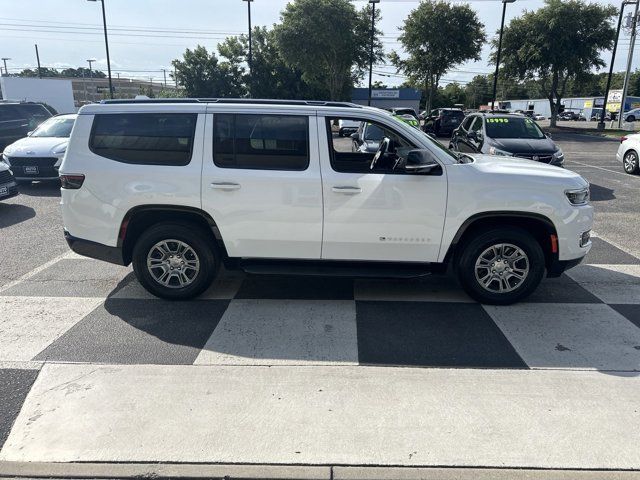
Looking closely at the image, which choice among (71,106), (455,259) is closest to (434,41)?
(71,106)

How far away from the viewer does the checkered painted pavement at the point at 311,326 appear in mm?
3887

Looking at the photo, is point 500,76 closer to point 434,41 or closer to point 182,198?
point 434,41

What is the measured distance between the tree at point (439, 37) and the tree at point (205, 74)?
15713mm

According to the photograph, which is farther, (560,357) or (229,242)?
(229,242)

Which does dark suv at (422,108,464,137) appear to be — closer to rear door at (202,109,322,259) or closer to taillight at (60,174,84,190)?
rear door at (202,109,322,259)

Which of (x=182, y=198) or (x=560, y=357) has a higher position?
(x=182, y=198)

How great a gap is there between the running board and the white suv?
1 centimetres

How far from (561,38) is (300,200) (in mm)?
34452

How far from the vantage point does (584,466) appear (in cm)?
274

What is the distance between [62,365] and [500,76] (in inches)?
1529

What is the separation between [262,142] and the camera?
4.68m

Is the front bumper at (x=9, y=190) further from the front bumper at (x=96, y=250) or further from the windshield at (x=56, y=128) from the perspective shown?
the front bumper at (x=96, y=250)

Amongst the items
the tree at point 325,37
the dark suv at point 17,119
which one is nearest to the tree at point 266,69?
the tree at point 325,37

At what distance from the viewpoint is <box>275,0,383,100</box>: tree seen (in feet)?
111
